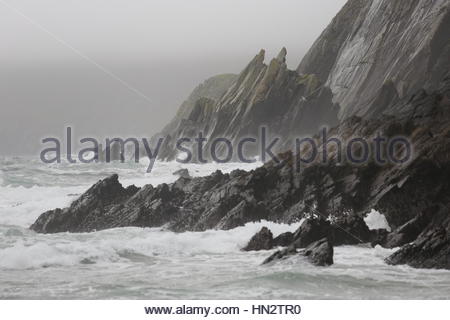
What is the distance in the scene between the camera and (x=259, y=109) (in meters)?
→ 15.7

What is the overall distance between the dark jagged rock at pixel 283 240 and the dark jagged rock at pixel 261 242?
0.34 ft

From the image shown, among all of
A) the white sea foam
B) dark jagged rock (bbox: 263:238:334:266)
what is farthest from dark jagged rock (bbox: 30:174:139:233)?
the white sea foam

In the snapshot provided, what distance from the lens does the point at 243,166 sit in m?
15.7

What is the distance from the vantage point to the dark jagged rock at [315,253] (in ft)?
44.0

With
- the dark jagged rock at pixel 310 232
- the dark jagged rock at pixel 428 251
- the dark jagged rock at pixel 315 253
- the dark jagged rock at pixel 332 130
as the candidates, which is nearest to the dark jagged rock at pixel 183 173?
the dark jagged rock at pixel 332 130

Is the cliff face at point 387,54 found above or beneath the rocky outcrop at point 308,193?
above

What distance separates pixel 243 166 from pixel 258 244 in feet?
6.92

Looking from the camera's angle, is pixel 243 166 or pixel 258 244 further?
pixel 243 166

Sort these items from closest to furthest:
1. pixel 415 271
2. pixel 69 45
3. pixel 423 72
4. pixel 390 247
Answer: pixel 415 271, pixel 390 247, pixel 69 45, pixel 423 72

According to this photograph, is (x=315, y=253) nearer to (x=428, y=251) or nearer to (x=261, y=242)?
(x=261, y=242)

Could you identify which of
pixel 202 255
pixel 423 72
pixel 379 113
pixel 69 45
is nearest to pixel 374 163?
pixel 379 113

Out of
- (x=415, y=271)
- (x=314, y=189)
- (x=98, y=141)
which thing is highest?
(x=98, y=141)

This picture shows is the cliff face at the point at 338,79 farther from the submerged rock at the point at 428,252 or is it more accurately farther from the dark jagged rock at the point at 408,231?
the submerged rock at the point at 428,252

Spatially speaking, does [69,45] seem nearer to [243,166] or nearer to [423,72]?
[243,166]
